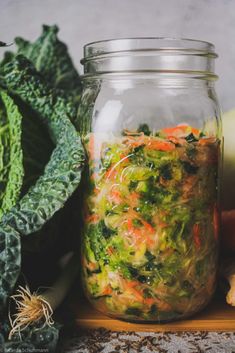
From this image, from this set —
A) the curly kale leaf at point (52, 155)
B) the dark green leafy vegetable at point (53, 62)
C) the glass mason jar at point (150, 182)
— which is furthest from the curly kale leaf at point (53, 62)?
the glass mason jar at point (150, 182)

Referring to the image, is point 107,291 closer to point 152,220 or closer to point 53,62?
point 152,220

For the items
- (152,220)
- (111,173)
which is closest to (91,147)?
(111,173)

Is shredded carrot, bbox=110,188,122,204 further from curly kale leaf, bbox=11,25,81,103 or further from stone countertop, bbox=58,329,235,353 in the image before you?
curly kale leaf, bbox=11,25,81,103

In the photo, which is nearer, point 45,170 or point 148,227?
point 148,227

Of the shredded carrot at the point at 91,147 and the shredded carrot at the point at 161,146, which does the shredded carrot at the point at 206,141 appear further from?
the shredded carrot at the point at 91,147

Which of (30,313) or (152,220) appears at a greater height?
(152,220)
